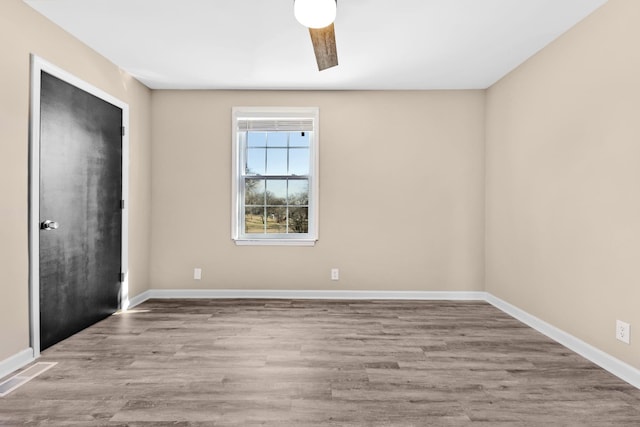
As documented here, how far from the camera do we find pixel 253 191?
176 inches

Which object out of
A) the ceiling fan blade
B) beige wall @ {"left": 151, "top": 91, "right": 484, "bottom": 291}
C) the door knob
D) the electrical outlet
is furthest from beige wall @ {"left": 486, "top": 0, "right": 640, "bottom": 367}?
the door knob

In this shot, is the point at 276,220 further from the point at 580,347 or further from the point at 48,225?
the point at 580,347

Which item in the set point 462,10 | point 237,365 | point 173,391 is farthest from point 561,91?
point 173,391

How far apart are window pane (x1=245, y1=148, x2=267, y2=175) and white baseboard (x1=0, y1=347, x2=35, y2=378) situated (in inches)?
104

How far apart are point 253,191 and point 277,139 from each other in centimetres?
68

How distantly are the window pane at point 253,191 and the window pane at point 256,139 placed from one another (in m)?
0.42

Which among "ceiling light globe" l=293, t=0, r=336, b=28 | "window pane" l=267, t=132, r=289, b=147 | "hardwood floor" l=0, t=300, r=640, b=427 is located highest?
"ceiling light globe" l=293, t=0, r=336, b=28

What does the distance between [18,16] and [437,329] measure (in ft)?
12.7

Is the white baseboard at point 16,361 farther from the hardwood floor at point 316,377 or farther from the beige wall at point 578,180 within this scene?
the beige wall at point 578,180

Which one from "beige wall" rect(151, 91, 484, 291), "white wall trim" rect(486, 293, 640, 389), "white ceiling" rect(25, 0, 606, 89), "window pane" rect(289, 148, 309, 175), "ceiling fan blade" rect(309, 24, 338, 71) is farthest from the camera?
"window pane" rect(289, 148, 309, 175)

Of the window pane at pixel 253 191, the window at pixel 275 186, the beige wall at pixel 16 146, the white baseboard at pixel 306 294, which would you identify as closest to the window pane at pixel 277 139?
the window at pixel 275 186

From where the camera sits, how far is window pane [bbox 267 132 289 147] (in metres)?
4.46

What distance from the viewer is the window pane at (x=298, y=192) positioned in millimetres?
4461

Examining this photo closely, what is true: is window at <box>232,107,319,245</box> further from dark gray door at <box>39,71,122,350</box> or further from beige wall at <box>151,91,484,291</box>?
dark gray door at <box>39,71,122,350</box>
